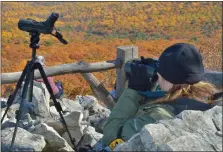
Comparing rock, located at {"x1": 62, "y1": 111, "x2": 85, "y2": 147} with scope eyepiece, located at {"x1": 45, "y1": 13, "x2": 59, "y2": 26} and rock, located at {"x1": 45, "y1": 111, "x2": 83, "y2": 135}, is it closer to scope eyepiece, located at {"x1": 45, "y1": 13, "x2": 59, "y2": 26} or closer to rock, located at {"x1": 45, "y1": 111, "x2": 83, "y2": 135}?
rock, located at {"x1": 45, "y1": 111, "x2": 83, "y2": 135}

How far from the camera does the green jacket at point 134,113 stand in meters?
2.39

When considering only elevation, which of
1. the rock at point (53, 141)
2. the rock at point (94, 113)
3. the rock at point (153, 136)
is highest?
the rock at point (153, 136)

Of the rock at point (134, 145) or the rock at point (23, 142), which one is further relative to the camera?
the rock at point (23, 142)

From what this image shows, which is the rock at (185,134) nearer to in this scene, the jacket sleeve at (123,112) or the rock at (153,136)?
the rock at (153,136)

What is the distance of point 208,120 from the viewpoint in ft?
6.53

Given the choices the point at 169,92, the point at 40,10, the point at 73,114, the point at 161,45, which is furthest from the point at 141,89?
the point at 40,10

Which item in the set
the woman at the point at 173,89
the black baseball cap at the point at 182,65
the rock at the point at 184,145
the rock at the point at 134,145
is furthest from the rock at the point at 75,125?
the rock at the point at 184,145

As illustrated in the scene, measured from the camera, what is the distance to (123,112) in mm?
2641

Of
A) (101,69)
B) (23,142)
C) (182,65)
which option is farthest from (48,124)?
(182,65)

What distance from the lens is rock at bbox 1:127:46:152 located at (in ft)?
10.8

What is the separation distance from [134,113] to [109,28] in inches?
1161

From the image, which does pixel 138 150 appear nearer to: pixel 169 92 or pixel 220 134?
pixel 220 134

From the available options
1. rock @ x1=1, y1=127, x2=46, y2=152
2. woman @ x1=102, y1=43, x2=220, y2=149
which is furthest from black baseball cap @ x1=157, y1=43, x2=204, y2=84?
rock @ x1=1, y1=127, x2=46, y2=152

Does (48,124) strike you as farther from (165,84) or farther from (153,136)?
(153,136)
